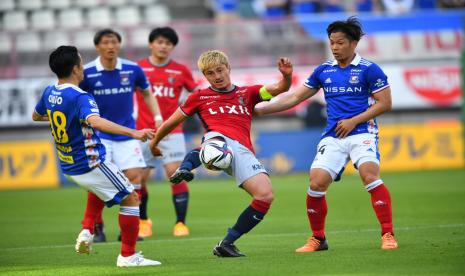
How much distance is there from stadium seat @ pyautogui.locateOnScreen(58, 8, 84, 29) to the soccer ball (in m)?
19.2

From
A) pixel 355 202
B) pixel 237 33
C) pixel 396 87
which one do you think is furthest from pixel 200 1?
pixel 355 202

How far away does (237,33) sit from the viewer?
25.2 m

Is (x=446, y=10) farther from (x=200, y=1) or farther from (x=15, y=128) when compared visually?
(x=15, y=128)

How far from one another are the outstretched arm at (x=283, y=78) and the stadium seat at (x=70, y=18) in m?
19.0

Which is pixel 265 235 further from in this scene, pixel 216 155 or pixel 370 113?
pixel 216 155

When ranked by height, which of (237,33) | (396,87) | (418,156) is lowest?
(418,156)

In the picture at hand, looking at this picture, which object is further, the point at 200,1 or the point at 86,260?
the point at 200,1

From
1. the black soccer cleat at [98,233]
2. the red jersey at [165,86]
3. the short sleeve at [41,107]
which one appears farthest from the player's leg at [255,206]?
the red jersey at [165,86]

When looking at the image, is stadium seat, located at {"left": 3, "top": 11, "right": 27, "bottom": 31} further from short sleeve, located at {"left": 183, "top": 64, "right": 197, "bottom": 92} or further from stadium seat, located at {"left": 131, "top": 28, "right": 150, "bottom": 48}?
short sleeve, located at {"left": 183, "top": 64, "right": 197, "bottom": 92}

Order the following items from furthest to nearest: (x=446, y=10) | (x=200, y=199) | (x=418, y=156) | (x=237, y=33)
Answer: (x=446, y=10)
(x=237, y=33)
(x=418, y=156)
(x=200, y=199)

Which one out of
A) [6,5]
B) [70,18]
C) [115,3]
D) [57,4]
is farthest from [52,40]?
[115,3]

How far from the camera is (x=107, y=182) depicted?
8.30 meters

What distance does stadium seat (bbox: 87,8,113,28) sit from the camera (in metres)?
27.0

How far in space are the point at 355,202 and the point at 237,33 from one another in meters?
11.0
